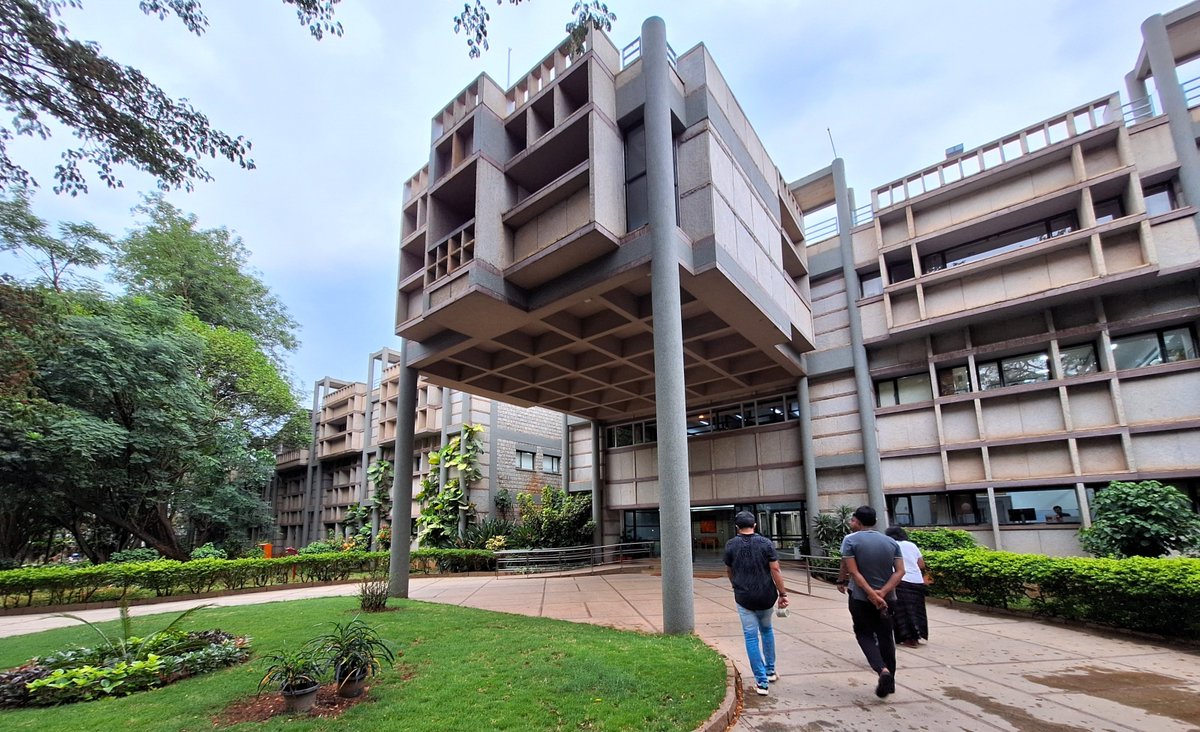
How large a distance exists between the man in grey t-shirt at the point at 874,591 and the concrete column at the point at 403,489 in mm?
10714

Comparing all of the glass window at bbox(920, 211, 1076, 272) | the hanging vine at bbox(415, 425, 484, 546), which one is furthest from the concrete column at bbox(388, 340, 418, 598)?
the glass window at bbox(920, 211, 1076, 272)

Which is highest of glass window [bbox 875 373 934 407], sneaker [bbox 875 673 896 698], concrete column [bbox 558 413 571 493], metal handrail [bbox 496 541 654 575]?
glass window [bbox 875 373 934 407]

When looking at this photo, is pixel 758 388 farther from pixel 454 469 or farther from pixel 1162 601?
pixel 454 469

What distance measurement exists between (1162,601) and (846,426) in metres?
9.73

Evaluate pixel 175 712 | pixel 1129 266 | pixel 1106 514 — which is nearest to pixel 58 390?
pixel 175 712

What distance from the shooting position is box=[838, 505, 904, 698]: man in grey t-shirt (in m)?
5.26

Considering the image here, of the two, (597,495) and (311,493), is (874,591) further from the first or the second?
(311,493)

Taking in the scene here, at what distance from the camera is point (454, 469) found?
91.4 feet

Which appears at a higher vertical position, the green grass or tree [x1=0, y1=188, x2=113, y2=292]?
tree [x1=0, y1=188, x2=113, y2=292]

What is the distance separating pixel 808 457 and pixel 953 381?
185 inches

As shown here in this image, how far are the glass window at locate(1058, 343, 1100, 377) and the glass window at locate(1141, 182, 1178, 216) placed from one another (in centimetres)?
360

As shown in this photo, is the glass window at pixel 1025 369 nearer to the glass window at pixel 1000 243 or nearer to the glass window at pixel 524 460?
the glass window at pixel 1000 243

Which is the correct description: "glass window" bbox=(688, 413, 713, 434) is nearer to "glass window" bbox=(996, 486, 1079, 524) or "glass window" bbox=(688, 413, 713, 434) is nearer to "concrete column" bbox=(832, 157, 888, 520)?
"concrete column" bbox=(832, 157, 888, 520)

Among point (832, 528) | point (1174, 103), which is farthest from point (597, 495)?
point (1174, 103)
